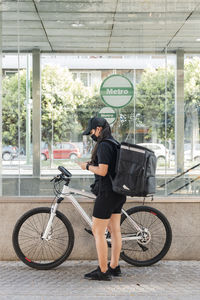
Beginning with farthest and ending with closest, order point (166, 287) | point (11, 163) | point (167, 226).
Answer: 1. point (11, 163)
2. point (167, 226)
3. point (166, 287)

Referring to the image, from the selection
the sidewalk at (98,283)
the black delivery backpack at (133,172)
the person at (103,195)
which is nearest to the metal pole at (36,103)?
the sidewalk at (98,283)

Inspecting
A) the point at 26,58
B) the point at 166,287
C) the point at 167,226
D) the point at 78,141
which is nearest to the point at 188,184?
the point at 167,226

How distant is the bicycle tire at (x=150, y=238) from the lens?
6.20m

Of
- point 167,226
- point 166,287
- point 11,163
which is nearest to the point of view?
point 166,287

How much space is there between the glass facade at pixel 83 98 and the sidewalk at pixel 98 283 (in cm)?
134

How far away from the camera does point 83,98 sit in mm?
7492

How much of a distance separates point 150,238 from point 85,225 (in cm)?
89

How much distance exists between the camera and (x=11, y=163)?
7.23 metres

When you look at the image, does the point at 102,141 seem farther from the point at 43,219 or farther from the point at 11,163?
the point at 11,163

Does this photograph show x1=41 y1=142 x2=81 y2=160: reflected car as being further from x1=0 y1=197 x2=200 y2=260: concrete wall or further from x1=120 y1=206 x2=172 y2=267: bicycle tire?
x1=120 y1=206 x2=172 y2=267: bicycle tire

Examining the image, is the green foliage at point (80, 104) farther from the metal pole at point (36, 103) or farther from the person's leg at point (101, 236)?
the person's leg at point (101, 236)

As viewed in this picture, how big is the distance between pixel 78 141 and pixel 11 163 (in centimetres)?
105

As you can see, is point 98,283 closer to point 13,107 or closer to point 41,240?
point 41,240

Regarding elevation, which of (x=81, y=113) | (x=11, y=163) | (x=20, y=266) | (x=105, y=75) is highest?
(x=105, y=75)
